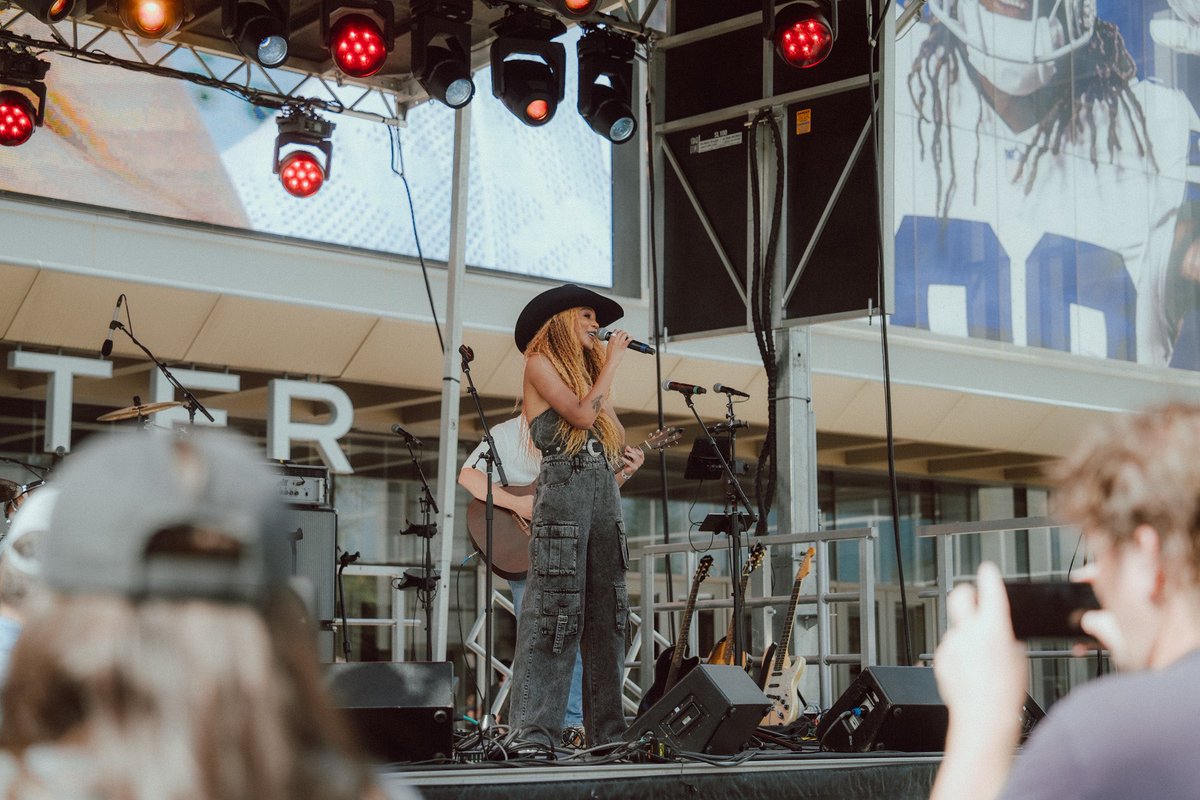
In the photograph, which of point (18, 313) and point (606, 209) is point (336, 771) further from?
point (606, 209)

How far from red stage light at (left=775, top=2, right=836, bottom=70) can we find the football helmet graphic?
8.00 metres

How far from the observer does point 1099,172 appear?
14.2m

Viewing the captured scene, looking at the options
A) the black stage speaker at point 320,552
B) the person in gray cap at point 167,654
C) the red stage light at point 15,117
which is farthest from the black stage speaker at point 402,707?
the red stage light at point 15,117

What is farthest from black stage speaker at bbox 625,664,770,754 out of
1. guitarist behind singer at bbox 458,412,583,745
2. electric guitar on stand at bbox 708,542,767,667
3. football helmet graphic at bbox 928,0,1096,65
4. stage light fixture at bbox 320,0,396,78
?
football helmet graphic at bbox 928,0,1096,65

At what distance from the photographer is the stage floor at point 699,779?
3344mm

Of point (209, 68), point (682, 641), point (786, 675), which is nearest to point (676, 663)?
point (682, 641)

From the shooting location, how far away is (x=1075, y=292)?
1386 cm

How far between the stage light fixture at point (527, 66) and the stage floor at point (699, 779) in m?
3.25

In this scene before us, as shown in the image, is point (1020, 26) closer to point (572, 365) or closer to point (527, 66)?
point (527, 66)

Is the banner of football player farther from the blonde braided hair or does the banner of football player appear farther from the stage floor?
the stage floor

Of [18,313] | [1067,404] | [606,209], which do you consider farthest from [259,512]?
[1067,404]

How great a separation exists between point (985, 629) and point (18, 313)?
28.4ft

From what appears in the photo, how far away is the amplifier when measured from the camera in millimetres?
6949

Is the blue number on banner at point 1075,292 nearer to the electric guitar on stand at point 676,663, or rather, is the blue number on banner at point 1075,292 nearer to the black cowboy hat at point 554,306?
the electric guitar on stand at point 676,663
